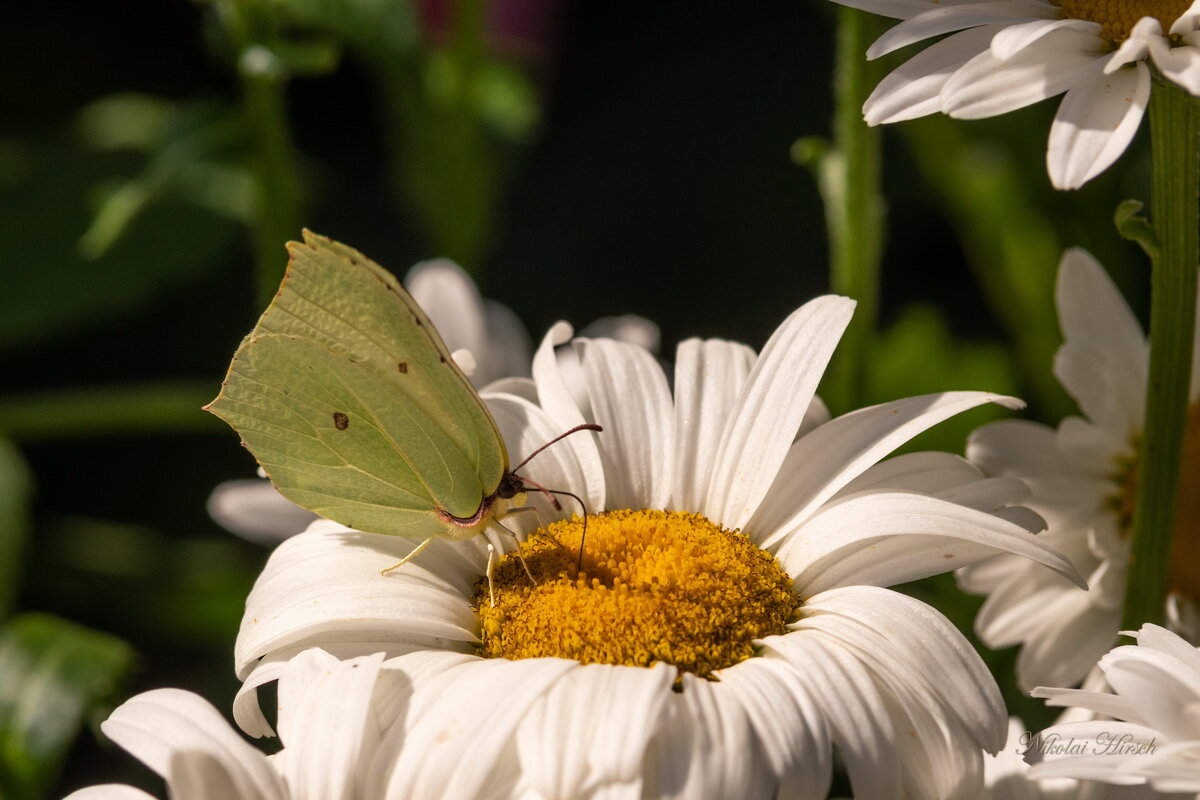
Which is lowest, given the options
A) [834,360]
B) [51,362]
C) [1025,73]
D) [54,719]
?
[54,719]

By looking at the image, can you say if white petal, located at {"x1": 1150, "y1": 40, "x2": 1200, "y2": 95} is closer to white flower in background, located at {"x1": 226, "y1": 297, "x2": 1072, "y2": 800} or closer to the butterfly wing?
white flower in background, located at {"x1": 226, "y1": 297, "x2": 1072, "y2": 800}

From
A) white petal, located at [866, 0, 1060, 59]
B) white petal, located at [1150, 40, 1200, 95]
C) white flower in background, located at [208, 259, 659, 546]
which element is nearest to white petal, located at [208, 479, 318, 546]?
white flower in background, located at [208, 259, 659, 546]

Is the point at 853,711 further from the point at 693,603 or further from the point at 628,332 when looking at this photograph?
the point at 628,332

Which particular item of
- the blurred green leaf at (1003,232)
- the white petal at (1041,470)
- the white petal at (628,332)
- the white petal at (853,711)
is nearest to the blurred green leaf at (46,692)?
the white petal at (628,332)

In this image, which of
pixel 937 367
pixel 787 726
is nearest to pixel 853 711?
pixel 787 726

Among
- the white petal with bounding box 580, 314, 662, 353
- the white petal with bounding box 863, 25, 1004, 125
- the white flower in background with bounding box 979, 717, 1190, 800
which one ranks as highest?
the white petal with bounding box 863, 25, 1004, 125

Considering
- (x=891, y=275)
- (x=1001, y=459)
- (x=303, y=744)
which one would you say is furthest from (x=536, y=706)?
(x=891, y=275)

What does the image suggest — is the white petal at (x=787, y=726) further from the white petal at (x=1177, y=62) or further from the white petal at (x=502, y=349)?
the white petal at (x=502, y=349)

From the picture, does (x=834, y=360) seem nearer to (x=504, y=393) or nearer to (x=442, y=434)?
(x=504, y=393)
